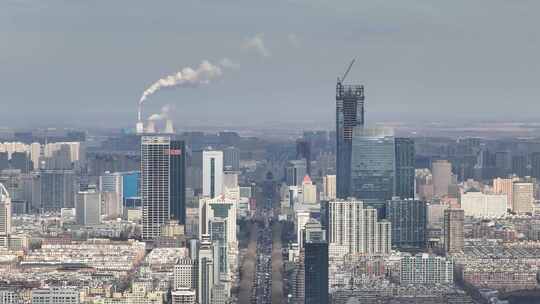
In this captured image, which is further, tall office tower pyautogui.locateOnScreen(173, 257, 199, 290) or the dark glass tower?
the dark glass tower

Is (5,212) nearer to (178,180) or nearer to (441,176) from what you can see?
(178,180)

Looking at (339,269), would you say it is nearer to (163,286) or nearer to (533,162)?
(163,286)

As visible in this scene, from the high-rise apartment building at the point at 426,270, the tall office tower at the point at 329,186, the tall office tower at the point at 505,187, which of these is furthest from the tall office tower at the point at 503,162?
the tall office tower at the point at 329,186

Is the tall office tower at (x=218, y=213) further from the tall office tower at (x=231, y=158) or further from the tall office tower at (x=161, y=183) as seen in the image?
the tall office tower at (x=231, y=158)

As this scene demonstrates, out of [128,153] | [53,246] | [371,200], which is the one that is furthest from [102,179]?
[371,200]

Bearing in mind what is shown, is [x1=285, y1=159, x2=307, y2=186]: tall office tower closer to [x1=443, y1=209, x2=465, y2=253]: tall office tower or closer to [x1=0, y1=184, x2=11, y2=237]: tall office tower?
[x1=443, y1=209, x2=465, y2=253]: tall office tower

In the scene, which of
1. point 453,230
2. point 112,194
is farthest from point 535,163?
point 112,194

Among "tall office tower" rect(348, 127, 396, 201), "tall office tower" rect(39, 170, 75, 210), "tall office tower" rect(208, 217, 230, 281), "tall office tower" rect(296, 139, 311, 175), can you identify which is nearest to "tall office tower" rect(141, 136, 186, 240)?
"tall office tower" rect(39, 170, 75, 210)
